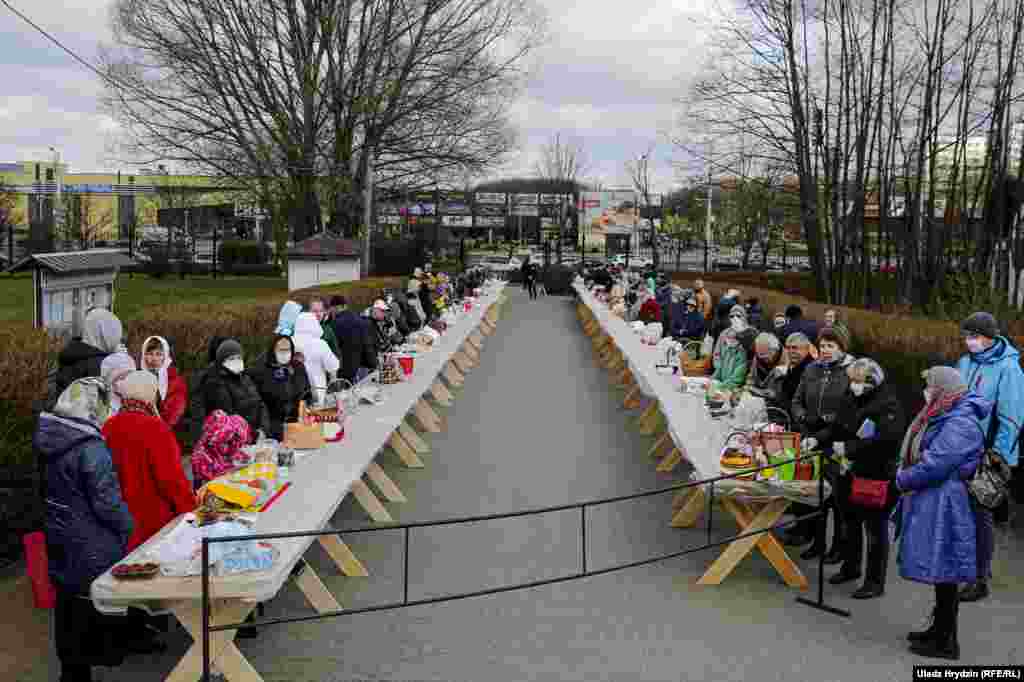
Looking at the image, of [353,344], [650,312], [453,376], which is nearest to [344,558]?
[353,344]

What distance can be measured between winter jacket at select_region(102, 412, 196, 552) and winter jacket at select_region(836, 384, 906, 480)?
3906mm

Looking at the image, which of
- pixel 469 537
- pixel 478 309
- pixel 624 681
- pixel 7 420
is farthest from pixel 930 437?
A: pixel 478 309

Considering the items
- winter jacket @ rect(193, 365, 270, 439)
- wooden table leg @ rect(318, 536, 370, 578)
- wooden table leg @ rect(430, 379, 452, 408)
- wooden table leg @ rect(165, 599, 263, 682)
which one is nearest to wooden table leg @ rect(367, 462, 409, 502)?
winter jacket @ rect(193, 365, 270, 439)

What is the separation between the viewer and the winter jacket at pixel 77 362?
7746mm

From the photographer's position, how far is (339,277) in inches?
974

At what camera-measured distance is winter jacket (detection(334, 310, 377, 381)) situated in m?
14.0

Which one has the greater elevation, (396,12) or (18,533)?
(396,12)

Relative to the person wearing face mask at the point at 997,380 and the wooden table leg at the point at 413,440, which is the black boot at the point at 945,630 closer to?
the person wearing face mask at the point at 997,380

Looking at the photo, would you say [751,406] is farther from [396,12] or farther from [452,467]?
[396,12]

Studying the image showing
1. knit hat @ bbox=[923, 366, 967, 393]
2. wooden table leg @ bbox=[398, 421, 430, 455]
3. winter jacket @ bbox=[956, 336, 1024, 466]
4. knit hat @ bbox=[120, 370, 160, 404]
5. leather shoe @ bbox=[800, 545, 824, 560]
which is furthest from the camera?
wooden table leg @ bbox=[398, 421, 430, 455]

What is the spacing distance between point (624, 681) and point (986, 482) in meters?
2.20

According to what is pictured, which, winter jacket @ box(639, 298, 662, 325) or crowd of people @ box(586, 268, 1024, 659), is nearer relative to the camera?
crowd of people @ box(586, 268, 1024, 659)

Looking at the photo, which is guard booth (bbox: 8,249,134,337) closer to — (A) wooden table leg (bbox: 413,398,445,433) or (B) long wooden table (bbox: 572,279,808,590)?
(A) wooden table leg (bbox: 413,398,445,433)

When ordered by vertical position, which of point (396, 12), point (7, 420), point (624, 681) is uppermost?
point (396, 12)
